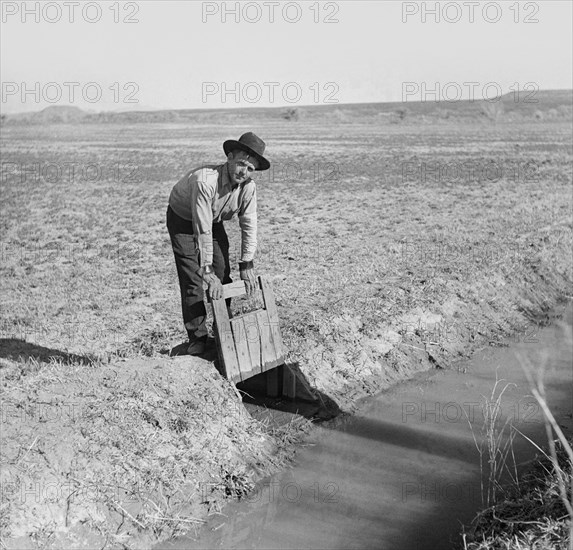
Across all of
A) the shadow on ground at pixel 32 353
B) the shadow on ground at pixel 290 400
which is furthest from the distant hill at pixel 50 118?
the shadow on ground at pixel 290 400

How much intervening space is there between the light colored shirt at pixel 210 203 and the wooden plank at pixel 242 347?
554 mm

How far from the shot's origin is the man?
18.5 feet

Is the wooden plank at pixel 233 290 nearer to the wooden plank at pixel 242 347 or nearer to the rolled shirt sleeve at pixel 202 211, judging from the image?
the wooden plank at pixel 242 347

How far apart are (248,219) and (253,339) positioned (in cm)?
104

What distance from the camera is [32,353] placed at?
7.43 m

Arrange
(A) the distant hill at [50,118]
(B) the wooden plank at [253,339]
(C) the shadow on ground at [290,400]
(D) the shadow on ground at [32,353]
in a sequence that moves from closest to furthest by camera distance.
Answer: (B) the wooden plank at [253,339], (C) the shadow on ground at [290,400], (D) the shadow on ground at [32,353], (A) the distant hill at [50,118]

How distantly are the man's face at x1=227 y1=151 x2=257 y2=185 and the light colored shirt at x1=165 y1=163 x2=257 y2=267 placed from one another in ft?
0.28

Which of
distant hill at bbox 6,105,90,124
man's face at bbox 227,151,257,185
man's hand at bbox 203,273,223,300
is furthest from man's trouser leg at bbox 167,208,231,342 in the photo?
distant hill at bbox 6,105,90,124

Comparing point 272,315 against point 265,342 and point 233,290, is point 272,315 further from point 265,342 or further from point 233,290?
point 233,290

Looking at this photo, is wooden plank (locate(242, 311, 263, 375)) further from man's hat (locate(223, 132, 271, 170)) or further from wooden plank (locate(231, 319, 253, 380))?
man's hat (locate(223, 132, 271, 170))

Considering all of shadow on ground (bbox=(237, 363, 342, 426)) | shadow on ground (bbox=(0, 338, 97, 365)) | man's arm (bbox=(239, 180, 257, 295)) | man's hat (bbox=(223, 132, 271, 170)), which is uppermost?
man's hat (bbox=(223, 132, 271, 170))

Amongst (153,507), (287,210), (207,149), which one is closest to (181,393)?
(153,507)

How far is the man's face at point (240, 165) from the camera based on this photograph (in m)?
5.61

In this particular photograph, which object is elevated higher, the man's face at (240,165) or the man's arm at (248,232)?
the man's face at (240,165)
